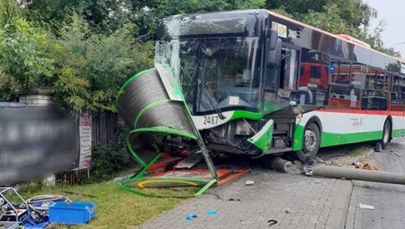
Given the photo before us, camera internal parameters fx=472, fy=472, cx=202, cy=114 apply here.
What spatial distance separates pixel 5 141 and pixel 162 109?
2.69 meters

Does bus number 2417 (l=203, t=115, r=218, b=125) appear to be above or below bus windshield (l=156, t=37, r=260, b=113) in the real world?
below

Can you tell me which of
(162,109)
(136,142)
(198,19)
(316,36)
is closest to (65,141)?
(136,142)

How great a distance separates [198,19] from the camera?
9930mm

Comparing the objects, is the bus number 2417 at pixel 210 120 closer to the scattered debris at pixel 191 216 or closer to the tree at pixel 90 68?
the tree at pixel 90 68

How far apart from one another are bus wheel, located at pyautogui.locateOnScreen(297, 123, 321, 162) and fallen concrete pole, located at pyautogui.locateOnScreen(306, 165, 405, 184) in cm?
89

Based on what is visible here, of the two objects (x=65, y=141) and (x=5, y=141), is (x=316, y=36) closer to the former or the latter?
(x=65, y=141)

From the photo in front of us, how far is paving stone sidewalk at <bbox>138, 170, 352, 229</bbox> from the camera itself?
6.32 metres

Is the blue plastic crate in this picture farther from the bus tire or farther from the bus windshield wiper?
the bus tire

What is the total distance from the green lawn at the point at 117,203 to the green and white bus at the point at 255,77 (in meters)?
1.91

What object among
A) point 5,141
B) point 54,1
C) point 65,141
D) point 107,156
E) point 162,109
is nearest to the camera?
point 5,141

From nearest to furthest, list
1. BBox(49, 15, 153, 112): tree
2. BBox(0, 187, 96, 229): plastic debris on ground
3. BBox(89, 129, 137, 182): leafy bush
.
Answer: BBox(0, 187, 96, 229): plastic debris on ground < BBox(49, 15, 153, 112): tree < BBox(89, 129, 137, 182): leafy bush

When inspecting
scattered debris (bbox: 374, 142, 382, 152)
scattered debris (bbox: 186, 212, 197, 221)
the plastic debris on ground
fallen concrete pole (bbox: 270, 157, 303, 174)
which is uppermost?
the plastic debris on ground

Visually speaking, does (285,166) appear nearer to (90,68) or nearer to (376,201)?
(376,201)

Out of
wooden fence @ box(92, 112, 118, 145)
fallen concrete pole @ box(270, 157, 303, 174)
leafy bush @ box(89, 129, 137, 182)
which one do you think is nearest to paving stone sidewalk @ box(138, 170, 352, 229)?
fallen concrete pole @ box(270, 157, 303, 174)
